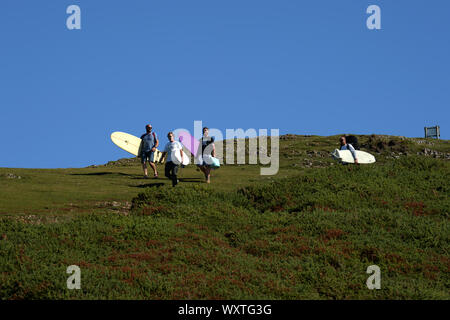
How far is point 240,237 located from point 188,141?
38.1ft

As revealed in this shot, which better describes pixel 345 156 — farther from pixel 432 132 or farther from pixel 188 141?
pixel 432 132

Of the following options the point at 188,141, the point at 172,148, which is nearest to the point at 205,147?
the point at 188,141

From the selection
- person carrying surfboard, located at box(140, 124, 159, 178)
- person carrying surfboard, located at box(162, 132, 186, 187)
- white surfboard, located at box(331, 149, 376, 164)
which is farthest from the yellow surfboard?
white surfboard, located at box(331, 149, 376, 164)

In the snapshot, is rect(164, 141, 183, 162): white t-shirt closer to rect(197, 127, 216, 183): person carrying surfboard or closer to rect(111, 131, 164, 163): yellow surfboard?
rect(197, 127, 216, 183): person carrying surfboard

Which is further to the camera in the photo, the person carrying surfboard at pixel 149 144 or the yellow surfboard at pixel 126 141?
the yellow surfboard at pixel 126 141

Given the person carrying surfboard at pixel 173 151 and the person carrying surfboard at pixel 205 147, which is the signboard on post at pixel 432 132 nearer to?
the person carrying surfboard at pixel 205 147

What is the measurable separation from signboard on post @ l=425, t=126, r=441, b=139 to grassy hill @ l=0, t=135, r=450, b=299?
36.5 m

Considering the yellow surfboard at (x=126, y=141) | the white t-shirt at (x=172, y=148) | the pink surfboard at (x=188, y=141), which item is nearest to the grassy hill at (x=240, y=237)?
the white t-shirt at (x=172, y=148)

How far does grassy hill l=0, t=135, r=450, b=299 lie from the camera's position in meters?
13.5

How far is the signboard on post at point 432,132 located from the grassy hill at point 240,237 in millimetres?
36518

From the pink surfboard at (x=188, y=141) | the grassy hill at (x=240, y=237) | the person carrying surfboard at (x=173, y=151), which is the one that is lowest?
the grassy hill at (x=240, y=237)

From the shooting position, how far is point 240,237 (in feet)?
59.0

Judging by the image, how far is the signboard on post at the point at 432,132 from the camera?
61884 mm

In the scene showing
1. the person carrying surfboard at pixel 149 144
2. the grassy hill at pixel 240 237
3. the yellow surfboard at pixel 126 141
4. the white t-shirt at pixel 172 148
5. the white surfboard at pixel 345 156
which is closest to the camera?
the grassy hill at pixel 240 237
